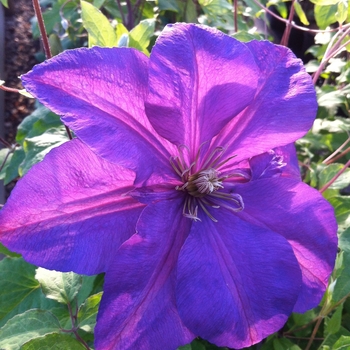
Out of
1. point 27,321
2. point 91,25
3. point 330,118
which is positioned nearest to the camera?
point 27,321

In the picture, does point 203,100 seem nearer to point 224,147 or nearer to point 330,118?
point 224,147

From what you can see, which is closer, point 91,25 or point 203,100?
point 203,100

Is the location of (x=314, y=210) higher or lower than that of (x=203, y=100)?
lower

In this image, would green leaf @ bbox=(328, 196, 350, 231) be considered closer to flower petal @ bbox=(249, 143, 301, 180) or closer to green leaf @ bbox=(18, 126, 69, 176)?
flower petal @ bbox=(249, 143, 301, 180)

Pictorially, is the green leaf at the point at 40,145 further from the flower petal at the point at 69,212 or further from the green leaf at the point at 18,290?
the flower petal at the point at 69,212

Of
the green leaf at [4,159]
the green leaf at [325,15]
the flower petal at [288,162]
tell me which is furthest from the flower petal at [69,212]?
the green leaf at [325,15]

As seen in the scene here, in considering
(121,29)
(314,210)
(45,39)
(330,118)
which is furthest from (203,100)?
(330,118)

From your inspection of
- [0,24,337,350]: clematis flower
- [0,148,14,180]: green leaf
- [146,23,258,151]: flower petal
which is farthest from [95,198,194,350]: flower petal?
[0,148,14,180]: green leaf

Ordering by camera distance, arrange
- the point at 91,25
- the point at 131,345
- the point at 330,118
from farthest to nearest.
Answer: the point at 330,118 < the point at 91,25 < the point at 131,345
